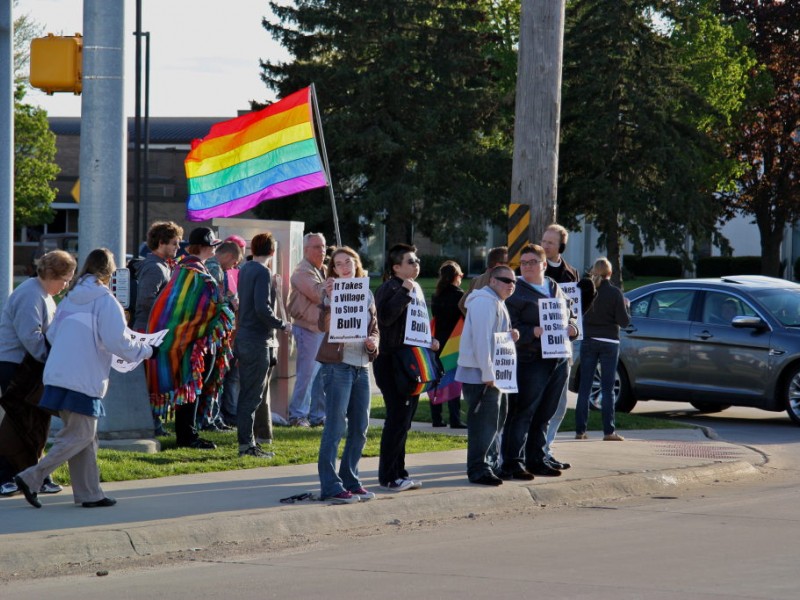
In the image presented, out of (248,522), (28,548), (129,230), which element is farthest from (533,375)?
(129,230)

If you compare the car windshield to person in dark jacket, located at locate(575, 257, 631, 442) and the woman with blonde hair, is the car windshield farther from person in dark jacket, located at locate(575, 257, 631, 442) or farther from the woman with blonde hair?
the woman with blonde hair

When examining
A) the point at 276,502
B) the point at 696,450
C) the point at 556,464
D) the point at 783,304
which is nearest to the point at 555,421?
the point at 556,464

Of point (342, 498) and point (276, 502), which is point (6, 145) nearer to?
point (276, 502)

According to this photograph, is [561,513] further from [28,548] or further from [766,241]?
[766,241]

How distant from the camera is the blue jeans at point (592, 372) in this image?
45.4 ft

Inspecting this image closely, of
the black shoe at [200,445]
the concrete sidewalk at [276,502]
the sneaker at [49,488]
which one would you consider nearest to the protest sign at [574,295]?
the concrete sidewalk at [276,502]

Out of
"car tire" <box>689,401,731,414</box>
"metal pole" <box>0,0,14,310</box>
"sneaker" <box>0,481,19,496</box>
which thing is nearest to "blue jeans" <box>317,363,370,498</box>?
"sneaker" <box>0,481,19,496</box>

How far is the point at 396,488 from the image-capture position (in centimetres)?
1002

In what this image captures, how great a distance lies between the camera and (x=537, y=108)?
1323cm

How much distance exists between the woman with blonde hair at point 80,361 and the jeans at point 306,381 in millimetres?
5155

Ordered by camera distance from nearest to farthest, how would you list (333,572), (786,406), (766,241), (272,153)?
(333,572), (272,153), (786,406), (766,241)

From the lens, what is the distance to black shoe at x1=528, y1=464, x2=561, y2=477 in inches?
436

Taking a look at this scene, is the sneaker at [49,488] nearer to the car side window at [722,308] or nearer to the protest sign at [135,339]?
the protest sign at [135,339]

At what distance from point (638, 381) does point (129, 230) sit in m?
51.5
